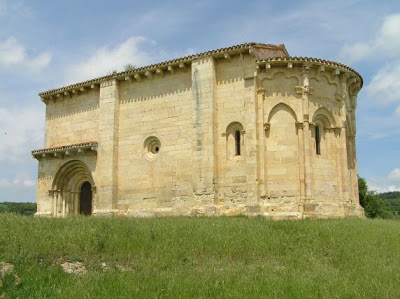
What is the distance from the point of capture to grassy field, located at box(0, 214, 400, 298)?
288 inches

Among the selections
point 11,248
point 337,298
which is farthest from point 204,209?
point 337,298

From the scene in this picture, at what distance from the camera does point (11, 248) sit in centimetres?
927

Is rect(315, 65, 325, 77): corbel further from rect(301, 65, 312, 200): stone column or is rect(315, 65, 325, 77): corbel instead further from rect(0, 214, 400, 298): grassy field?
rect(0, 214, 400, 298): grassy field

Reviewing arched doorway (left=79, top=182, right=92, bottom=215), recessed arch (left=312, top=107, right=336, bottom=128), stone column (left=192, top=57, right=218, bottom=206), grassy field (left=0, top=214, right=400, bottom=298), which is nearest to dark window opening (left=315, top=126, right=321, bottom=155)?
recessed arch (left=312, top=107, right=336, bottom=128)

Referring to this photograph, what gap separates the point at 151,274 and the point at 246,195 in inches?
333

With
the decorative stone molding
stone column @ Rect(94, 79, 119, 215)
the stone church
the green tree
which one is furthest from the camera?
the green tree

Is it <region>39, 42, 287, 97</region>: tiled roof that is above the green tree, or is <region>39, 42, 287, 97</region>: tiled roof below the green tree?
above

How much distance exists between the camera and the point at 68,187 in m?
21.7

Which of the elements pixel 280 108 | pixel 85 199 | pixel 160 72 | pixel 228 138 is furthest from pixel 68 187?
pixel 280 108

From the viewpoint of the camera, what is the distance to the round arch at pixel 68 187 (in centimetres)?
2116

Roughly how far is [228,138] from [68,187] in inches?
363

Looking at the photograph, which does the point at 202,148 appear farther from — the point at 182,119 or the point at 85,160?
the point at 85,160

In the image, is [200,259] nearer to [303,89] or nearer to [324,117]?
[303,89]

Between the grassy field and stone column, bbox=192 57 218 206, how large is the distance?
407 cm
